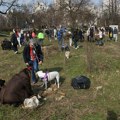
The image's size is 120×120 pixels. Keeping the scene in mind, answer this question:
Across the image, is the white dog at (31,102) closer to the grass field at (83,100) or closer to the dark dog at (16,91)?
the grass field at (83,100)

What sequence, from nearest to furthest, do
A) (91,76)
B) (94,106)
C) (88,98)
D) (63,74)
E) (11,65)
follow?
1. (94,106)
2. (88,98)
3. (91,76)
4. (63,74)
5. (11,65)

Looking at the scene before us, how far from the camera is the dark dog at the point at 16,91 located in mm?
9883

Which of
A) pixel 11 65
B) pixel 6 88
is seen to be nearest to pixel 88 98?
pixel 6 88

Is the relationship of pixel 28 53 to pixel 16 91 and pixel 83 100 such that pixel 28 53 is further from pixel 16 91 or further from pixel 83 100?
pixel 83 100

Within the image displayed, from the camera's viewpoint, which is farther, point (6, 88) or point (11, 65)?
point (11, 65)

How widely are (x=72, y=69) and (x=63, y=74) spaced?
3.38 feet

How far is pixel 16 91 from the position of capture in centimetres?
991

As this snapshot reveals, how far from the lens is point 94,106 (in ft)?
32.8

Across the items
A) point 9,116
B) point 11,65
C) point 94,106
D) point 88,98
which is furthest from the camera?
point 11,65

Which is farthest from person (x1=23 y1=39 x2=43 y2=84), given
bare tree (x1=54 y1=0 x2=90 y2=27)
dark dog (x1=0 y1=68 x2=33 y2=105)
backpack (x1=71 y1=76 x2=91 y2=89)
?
bare tree (x1=54 y1=0 x2=90 y2=27)

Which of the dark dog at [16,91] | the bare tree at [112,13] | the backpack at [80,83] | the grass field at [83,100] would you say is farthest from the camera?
the bare tree at [112,13]

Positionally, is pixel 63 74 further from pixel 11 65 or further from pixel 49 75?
pixel 11 65

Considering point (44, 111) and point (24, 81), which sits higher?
point (24, 81)

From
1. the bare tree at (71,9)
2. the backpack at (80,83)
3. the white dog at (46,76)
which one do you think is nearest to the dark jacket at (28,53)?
the white dog at (46,76)
